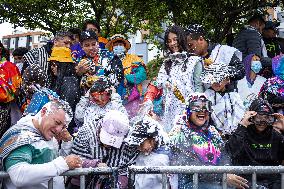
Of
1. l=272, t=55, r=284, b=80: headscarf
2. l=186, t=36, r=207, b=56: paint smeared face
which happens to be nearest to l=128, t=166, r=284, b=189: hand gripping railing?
l=186, t=36, r=207, b=56: paint smeared face

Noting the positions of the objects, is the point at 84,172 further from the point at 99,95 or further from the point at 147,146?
the point at 99,95

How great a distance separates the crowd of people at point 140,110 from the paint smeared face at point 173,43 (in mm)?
13

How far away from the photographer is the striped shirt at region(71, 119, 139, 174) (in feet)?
16.0

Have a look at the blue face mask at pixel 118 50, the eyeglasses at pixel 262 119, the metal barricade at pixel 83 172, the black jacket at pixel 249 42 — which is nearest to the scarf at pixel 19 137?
the metal barricade at pixel 83 172

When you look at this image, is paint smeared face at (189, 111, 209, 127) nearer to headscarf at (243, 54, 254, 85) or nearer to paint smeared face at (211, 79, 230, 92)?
paint smeared face at (211, 79, 230, 92)

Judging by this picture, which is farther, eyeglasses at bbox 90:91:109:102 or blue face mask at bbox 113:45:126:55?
blue face mask at bbox 113:45:126:55

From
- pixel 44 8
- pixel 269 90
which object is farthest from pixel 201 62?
pixel 44 8

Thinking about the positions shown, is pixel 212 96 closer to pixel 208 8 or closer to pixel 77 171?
A: pixel 77 171

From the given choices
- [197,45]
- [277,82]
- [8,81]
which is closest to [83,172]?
[8,81]

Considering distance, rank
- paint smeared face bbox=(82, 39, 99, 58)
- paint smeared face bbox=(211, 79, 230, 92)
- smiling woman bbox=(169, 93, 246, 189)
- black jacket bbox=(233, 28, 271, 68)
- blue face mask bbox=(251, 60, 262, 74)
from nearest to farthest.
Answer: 1. smiling woman bbox=(169, 93, 246, 189)
2. paint smeared face bbox=(211, 79, 230, 92)
3. paint smeared face bbox=(82, 39, 99, 58)
4. blue face mask bbox=(251, 60, 262, 74)
5. black jacket bbox=(233, 28, 271, 68)

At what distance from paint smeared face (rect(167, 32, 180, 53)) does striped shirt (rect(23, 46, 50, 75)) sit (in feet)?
5.79

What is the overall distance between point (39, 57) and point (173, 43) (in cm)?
197

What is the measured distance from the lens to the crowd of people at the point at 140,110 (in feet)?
13.6

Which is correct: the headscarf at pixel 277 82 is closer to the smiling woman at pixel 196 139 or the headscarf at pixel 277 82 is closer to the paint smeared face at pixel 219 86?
the paint smeared face at pixel 219 86
